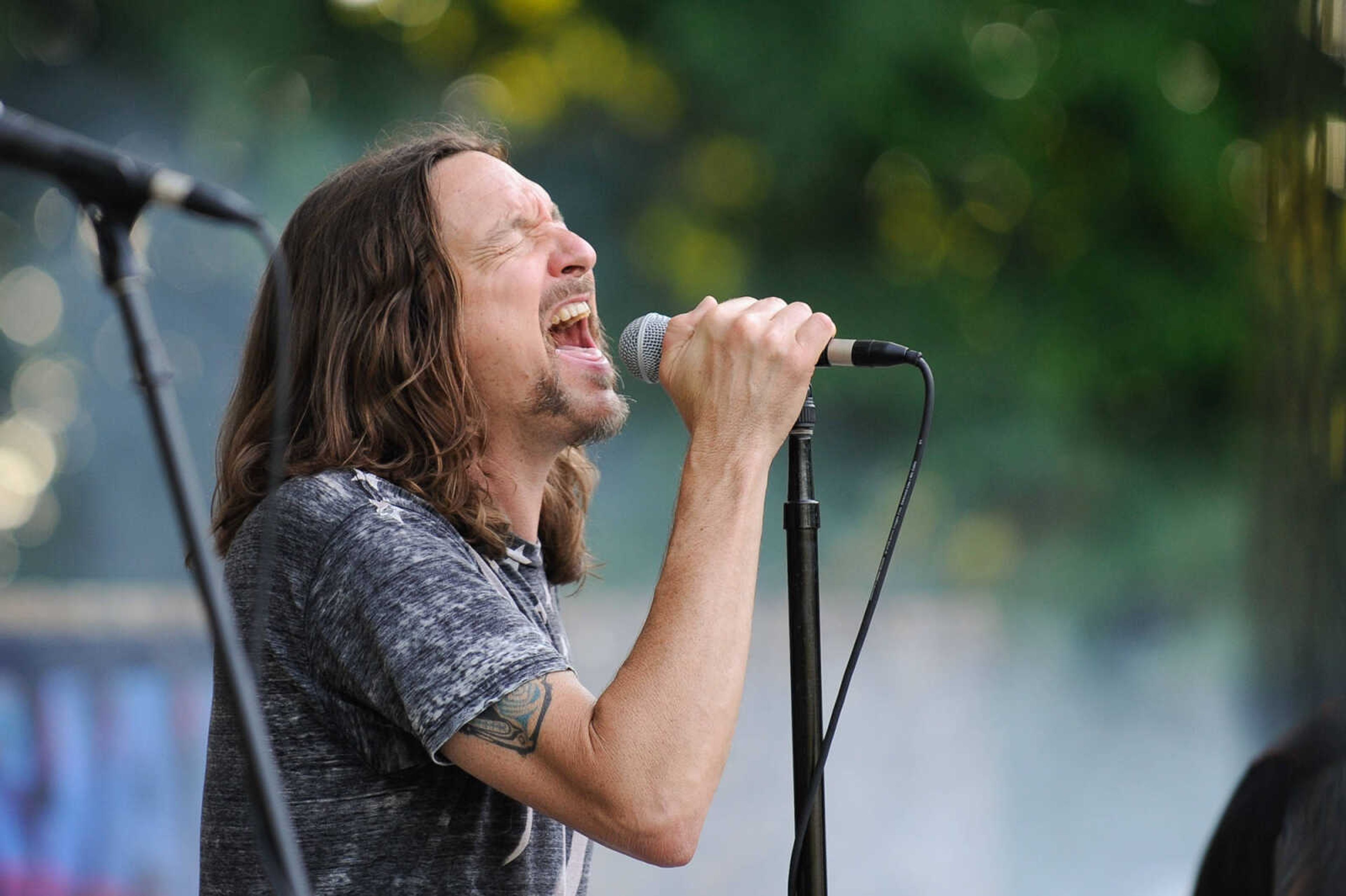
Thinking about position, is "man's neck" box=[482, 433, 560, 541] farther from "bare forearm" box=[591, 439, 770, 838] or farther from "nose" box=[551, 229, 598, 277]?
"bare forearm" box=[591, 439, 770, 838]

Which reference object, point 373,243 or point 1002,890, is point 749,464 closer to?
point 373,243

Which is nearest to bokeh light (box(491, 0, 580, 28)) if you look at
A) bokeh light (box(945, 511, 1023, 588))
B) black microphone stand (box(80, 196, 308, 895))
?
bokeh light (box(945, 511, 1023, 588))

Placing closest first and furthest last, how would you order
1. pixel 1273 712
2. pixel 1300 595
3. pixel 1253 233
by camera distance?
1. pixel 1300 595
2. pixel 1273 712
3. pixel 1253 233

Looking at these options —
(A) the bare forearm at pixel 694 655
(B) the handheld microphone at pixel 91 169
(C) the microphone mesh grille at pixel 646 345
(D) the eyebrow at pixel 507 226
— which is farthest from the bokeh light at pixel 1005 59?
(B) the handheld microphone at pixel 91 169

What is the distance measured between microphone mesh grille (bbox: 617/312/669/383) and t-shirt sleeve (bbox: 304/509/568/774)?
375 millimetres

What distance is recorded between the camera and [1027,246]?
11.0ft

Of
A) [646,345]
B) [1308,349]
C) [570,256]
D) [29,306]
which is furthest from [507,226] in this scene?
[29,306]

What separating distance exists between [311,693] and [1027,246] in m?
2.62

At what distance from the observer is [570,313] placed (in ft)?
5.98

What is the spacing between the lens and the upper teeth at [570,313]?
1799 mm

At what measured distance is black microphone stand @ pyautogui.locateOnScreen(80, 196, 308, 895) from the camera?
791mm

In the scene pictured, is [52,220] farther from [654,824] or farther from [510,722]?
[654,824]

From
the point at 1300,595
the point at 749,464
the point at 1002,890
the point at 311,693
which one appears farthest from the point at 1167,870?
the point at 1300,595

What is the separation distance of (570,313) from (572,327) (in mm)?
82
